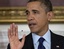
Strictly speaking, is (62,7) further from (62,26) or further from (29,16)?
(29,16)

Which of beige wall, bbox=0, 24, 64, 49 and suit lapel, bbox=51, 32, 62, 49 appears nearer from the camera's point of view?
suit lapel, bbox=51, 32, 62, 49

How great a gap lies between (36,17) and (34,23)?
4 cm

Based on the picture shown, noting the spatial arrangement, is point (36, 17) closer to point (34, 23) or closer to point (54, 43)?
point (34, 23)

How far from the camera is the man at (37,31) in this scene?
43.1 inches

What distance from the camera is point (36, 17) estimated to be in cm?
111

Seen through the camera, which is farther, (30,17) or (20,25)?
(20,25)

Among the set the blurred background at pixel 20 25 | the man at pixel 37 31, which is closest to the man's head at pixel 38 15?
the man at pixel 37 31

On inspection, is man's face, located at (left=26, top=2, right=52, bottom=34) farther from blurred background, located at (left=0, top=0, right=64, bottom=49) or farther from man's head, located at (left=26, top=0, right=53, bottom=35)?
blurred background, located at (left=0, top=0, right=64, bottom=49)

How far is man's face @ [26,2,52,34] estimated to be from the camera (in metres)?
Answer: 1.09

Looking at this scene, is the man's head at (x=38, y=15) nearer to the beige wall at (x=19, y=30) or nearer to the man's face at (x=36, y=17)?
the man's face at (x=36, y=17)

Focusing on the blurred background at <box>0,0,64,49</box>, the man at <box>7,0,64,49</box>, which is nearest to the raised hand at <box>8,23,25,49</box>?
the man at <box>7,0,64,49</box>

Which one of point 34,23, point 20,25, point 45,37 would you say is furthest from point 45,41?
point 20,25

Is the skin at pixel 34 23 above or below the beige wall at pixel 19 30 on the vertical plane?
above

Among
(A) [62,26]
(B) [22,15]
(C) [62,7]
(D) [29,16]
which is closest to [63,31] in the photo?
(A) [62,26]
